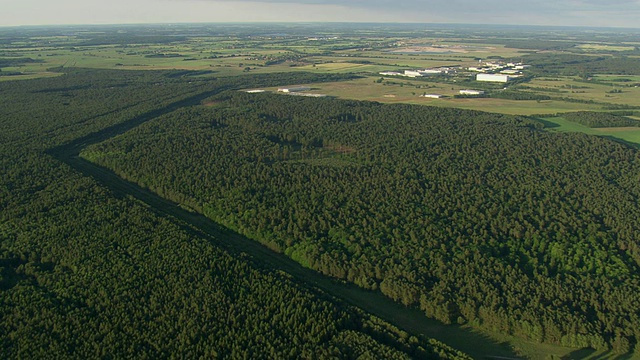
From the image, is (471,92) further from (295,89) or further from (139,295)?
(139,295)

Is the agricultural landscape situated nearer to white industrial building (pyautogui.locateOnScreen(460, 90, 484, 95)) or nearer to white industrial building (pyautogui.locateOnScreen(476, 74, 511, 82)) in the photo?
white industrial building (pyautogui.locateOnScreen(460, 90, 484, 95))

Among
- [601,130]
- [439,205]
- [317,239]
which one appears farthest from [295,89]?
[317,239]

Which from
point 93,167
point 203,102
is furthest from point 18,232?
point 203,102

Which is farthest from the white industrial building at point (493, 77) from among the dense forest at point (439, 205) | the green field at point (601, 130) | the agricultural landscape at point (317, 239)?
the dense forest at point (439, 205)

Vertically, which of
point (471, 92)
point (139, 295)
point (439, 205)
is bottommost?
point (139, 295)

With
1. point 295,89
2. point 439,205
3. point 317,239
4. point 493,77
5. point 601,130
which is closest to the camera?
point 317,239

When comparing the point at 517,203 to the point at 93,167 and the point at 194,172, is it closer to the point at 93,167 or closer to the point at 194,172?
the point at 194,172
